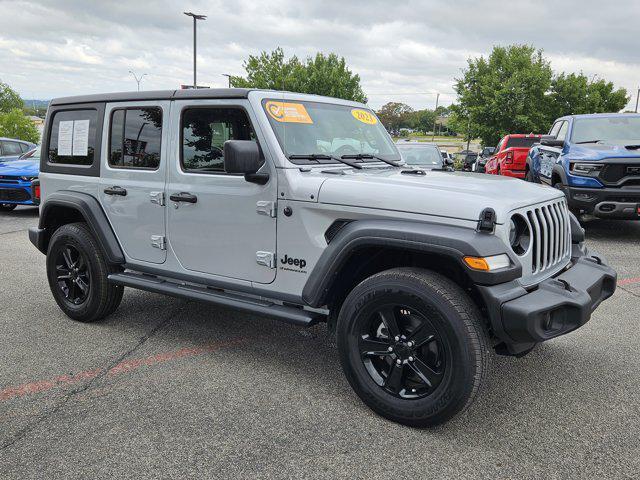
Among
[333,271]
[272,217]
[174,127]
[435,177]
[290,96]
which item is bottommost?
[333,271]

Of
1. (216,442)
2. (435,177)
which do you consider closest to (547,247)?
(435,177)

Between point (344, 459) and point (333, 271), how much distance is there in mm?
998

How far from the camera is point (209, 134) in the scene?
379 cm

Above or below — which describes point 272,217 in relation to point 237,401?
above

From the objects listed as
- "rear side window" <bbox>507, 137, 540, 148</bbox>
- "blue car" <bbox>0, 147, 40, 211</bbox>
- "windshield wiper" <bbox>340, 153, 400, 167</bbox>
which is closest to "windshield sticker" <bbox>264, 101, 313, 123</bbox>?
"windshield wiper" <bbox>340, 153, 400, 167</bbox>

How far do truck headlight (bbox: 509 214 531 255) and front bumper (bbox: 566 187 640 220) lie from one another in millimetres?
5805

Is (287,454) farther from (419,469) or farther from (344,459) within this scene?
(419,469)

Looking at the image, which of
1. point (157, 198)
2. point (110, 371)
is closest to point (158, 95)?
point (157, 198)

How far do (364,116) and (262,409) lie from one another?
2433mm

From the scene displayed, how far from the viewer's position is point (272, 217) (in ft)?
11.2

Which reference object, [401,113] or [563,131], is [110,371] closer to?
[563,131]

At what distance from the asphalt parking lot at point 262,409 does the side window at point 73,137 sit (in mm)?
1417

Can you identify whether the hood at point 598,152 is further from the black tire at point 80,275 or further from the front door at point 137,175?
the black tire at point 80,275

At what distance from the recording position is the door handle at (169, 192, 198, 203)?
12.4 feet
